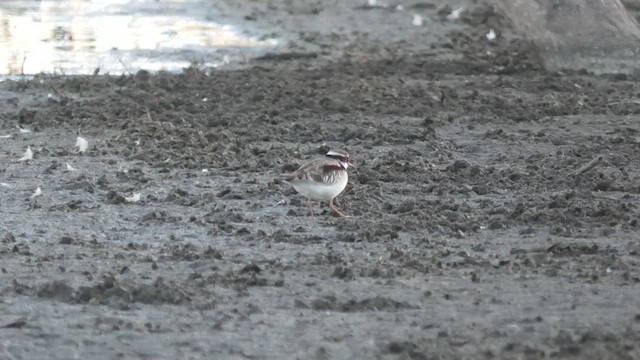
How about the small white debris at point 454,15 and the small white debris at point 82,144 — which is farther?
the small white debris at point 454,15

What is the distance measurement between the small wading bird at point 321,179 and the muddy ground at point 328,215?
21cm

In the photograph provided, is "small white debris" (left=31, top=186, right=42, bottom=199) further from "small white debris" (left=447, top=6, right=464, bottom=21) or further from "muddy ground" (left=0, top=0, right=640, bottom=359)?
"small white debris" (left=447, top=6, right=464, bottom=21)

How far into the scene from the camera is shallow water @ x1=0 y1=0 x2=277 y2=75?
58.2ft

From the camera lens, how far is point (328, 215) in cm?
998

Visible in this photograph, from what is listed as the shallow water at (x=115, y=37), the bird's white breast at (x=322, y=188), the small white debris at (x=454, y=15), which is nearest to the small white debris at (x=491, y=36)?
the small white debris at (x=454, y=15)

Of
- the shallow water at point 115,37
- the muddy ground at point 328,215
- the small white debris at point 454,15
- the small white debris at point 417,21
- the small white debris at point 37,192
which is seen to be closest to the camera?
the muddy ground at point 328,215

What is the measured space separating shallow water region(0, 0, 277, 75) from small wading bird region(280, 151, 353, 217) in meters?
7.56

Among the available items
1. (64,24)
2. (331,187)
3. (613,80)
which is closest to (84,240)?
(331,187)

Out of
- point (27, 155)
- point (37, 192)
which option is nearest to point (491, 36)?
point (27, 155)

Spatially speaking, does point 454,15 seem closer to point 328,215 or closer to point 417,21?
point 417,21

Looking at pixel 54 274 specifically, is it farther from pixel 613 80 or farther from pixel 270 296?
pixel 613 80

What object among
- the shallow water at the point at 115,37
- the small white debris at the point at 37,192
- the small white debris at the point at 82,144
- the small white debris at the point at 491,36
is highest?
the small white debris at the point at 37,192

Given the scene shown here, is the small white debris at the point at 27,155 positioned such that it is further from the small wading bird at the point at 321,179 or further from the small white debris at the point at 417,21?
the small white debris at the point at 417,21

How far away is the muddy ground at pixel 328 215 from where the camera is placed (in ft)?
23.3
